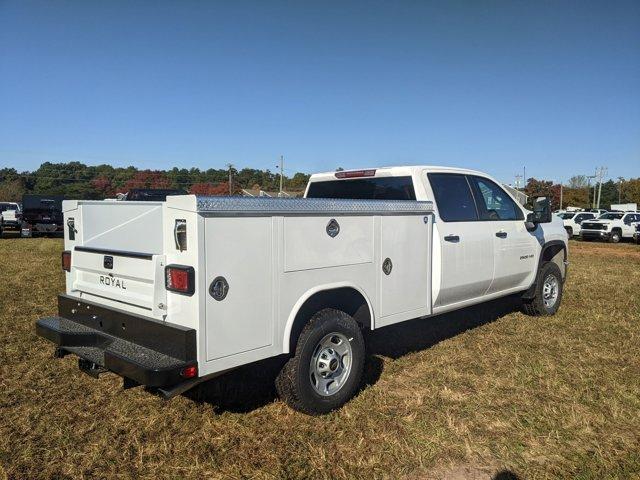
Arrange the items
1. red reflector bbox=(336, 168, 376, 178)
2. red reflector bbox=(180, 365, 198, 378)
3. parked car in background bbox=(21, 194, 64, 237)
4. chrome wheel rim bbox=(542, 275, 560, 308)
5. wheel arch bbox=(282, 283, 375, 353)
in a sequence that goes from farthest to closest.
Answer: parked car in background bbox=(21, 194, 64, 237)
chrome wheel rim bbox=(542, 275, 560, 308)
red reflector bbox=(336, 168, 376, 178)
wheel arch bbox=(282, 283, 375, 353)
red reflector bbox=(180, 365, 198, 378)

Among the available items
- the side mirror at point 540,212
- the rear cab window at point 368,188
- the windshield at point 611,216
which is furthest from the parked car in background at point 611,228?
the rear cab window at point 368,188

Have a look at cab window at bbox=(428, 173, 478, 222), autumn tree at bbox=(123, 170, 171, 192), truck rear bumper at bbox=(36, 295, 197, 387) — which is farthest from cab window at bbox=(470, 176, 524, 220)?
autumn tree at bbox=(123, 170, 171, 192)

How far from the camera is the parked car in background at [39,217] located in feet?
71.1

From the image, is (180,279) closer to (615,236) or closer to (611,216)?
(615,236)

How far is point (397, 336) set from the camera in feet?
19.9

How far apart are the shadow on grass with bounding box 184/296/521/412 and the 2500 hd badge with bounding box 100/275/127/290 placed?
1.11m

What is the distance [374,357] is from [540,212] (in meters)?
2.67

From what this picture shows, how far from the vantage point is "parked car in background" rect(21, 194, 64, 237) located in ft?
71.1

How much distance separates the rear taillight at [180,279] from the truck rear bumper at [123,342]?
0.24 m

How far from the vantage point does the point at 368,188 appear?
5367 mm

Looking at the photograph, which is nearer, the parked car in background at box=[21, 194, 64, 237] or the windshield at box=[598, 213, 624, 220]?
the parked car in background at box=[21, 194, 64, 237]

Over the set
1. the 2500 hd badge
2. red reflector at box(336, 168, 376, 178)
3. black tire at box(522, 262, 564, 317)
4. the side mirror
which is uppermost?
red reflector at box(336, 168, 376, 178)

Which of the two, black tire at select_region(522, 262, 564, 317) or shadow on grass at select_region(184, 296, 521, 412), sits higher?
black tire at select_region(522, 262, 564, 317)

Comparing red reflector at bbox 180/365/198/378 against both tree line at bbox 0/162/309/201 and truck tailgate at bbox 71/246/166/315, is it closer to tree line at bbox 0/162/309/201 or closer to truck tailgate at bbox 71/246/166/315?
truck tailgate at bbox 71/246/166/315
